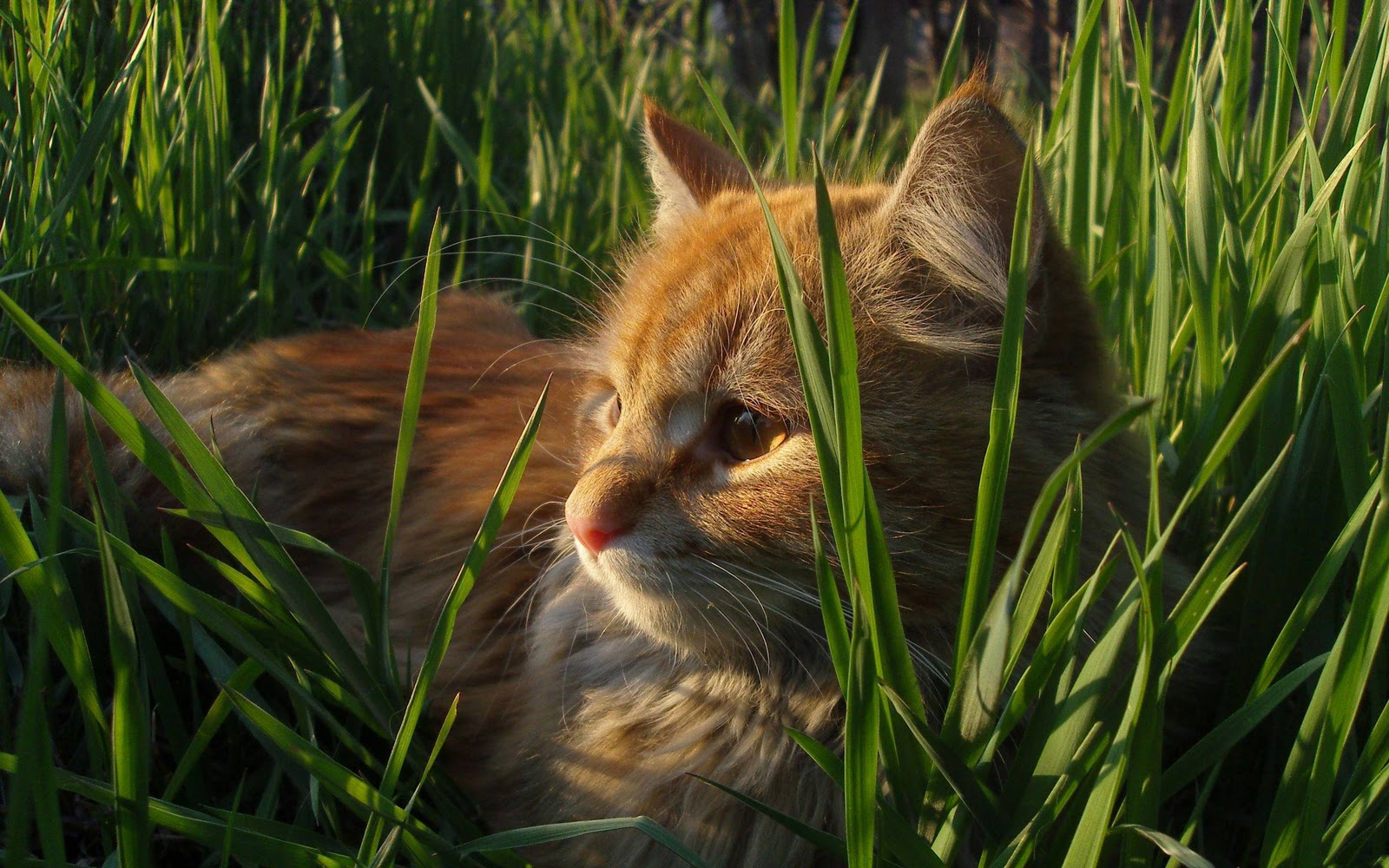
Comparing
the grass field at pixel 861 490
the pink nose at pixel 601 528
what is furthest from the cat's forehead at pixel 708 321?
the grass field at pixel 861 490

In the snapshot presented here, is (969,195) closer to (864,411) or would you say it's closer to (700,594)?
(864,411)

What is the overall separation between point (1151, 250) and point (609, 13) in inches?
144

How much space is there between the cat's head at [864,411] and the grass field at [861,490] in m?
0.13

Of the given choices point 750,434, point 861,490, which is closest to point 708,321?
point 750,434

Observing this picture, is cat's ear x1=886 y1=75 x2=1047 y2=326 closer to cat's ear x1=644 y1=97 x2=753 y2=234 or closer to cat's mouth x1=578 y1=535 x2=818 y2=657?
cat's mouth x1=578 y1=535 x2=818 y2=657

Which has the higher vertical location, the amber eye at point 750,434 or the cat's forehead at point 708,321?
the cat's forehead at point 708,321

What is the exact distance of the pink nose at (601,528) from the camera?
1.27 metres

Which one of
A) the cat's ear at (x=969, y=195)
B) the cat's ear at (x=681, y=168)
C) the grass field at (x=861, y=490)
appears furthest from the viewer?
the cat's ear at (x=681, y=168)

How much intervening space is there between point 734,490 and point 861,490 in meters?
0.30

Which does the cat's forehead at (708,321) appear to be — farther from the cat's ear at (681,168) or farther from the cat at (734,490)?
the cat's ear at (681,168)

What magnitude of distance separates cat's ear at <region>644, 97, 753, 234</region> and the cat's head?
0.40 m

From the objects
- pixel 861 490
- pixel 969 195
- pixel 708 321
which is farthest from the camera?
pixel 708 321

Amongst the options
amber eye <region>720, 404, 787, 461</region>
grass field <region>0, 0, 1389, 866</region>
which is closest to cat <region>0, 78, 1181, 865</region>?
amber eye <region>720, 404, 787, 461</region>

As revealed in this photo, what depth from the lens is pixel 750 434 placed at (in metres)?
1.32
